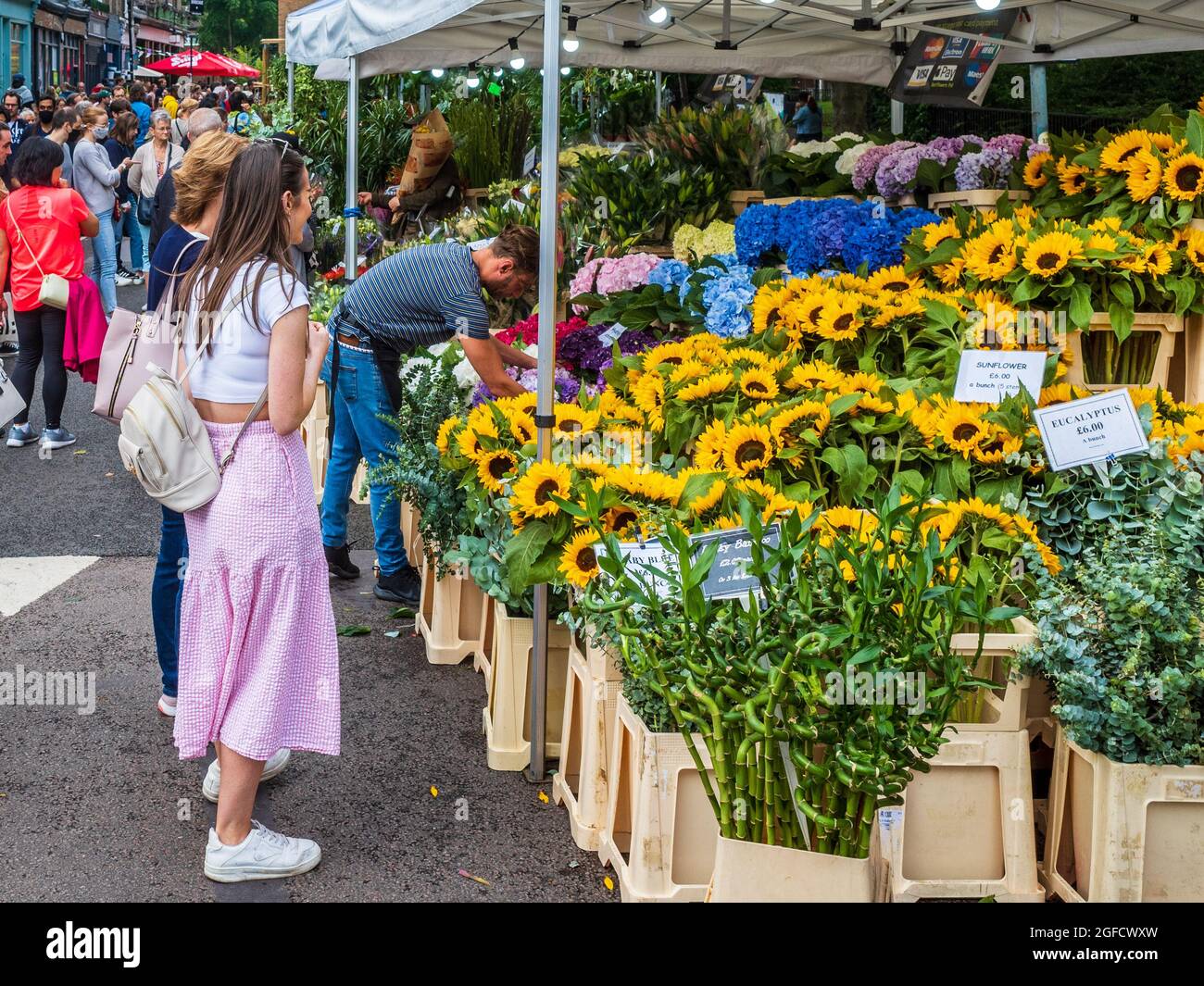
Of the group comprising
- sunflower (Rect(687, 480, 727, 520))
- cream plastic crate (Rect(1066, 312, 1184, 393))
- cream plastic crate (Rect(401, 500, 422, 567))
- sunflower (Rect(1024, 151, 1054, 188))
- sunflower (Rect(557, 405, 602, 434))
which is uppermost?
sunflower (Rect(1024, 151, 1054, 188))

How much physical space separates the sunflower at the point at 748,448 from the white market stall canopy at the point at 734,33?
8.30ft

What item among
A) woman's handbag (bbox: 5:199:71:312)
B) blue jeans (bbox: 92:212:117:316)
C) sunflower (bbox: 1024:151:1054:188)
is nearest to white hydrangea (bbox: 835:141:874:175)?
sunflower (bbox: 1024:151:1054:188)

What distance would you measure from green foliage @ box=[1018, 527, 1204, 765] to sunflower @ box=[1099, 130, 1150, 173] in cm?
179

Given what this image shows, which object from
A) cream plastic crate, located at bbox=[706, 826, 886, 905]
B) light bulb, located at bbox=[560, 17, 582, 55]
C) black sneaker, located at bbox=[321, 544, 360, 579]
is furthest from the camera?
light bulb, located at bbox=[560, 17, 582, 55]

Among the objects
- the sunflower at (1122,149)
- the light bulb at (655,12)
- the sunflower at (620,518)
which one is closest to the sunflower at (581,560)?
the sunflower at (620,518)

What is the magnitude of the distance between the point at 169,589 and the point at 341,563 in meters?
1.83

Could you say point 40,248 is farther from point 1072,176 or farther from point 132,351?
point 1072,176

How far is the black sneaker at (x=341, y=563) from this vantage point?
19.1 feet

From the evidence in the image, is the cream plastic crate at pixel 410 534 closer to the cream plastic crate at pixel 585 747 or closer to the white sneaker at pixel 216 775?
the white sneaker at pixel 216 775

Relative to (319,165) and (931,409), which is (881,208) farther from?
(319,165)

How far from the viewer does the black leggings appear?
790 centimetres

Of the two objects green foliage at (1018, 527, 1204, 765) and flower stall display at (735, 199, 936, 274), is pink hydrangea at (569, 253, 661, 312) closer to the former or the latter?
flower stall display at (735, 199, 936, 274)
